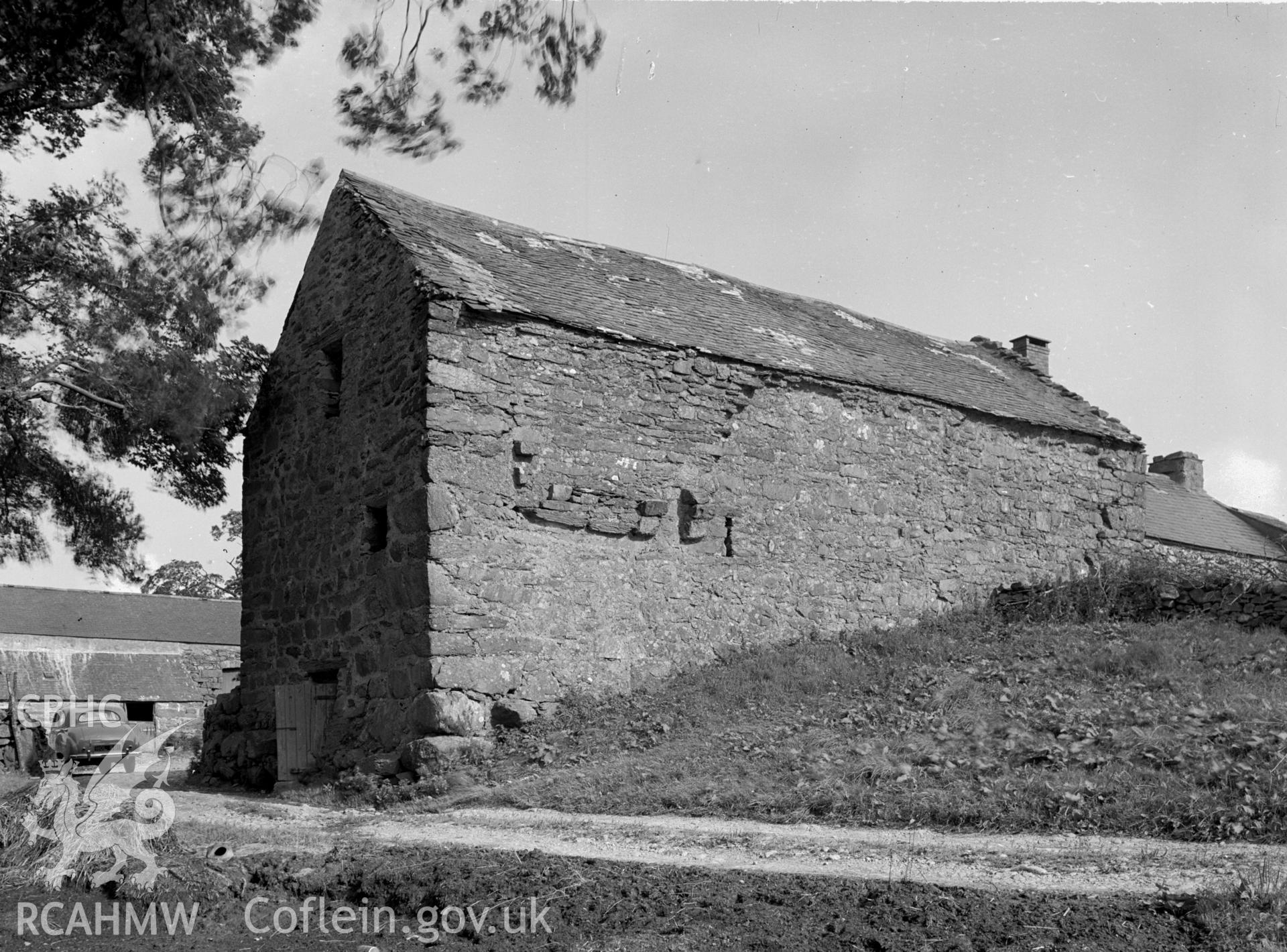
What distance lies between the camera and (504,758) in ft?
33.2

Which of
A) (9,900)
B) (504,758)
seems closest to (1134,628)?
(504,758)

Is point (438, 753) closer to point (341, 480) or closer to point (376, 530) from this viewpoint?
point (376, 530)

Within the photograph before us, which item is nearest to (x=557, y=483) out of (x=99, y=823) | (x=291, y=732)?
(x=291, y=732)

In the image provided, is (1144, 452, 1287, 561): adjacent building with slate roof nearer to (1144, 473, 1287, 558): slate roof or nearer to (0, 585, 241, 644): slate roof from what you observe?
(1144, 473, 1287, 558): slate roof

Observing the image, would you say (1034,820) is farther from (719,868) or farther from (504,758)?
(504,758)

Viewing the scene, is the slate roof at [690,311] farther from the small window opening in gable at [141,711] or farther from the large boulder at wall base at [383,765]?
the small window opening in gable at [141,711]

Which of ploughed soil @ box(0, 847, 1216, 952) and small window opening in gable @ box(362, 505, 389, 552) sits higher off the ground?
small window opening in gable @ box(362, 505, 389, 552)

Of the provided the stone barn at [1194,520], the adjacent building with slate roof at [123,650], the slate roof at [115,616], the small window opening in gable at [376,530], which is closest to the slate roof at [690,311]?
the small window opening in gable at [376,530]

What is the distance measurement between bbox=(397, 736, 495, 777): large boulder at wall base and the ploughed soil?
402 cm

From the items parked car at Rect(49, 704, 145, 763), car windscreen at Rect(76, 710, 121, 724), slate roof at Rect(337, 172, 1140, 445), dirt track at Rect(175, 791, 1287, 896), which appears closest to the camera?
dirt track at Rect(175, 791, 1287, 896)

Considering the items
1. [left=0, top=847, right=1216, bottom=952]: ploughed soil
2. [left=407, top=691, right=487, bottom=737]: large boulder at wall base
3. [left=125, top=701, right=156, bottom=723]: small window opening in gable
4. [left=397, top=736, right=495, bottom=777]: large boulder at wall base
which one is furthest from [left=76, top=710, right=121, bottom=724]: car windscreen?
[left=0, top=847, right=1216, bottom=952]: ploughed soil

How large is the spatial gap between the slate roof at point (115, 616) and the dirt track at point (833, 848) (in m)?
23.9

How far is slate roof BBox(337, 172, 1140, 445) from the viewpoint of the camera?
12.4 meters

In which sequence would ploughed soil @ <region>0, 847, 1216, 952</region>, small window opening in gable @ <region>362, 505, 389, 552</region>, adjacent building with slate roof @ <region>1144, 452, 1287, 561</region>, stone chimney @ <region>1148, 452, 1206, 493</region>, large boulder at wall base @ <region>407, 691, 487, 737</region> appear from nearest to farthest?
ploughed soil @ <region>0, 847, 1216, 952</region> < large boulder at wall base @ <region>407, 691, 487, 737</region> < small window opening in gable @ <region>362, 505, 389, 552</region> < adjacent building with slate roof @ <region>1144, 452, 1287, 561</region> < stone chimney @ <region>1148, 452, 1206, 493</region>
